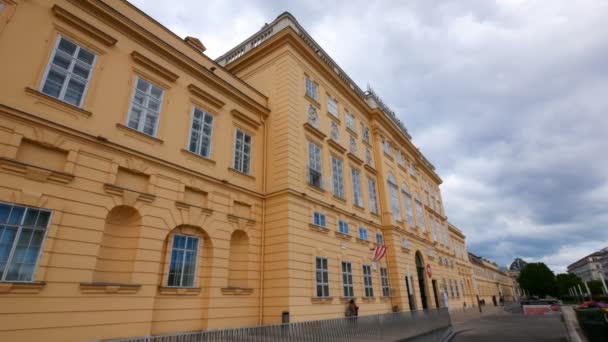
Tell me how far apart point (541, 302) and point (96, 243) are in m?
36.1

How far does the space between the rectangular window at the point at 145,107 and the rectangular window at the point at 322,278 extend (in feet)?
30.4

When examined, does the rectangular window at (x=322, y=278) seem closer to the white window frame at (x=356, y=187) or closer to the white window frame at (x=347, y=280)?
the white window frame at (x=347, y=280)

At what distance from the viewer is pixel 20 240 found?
7.80 m

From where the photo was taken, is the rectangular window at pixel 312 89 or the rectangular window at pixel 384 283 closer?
the rectangular window at pixel 312 89

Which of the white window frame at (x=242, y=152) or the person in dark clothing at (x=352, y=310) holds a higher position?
the white window frame at (x=242, y=152)

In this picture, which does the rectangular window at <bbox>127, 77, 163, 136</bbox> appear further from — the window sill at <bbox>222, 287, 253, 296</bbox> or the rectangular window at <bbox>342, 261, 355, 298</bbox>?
the rectangular window at <bbox>342, 261, 355, 298</bbox>

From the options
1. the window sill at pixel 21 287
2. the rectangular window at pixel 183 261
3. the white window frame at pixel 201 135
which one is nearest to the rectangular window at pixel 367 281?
the rectangular window at pixel 183 261

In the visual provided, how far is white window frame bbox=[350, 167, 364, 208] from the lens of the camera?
66.7 feet

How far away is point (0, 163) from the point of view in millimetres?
7676

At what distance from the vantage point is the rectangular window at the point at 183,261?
35.8 ft

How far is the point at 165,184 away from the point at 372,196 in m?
15.2

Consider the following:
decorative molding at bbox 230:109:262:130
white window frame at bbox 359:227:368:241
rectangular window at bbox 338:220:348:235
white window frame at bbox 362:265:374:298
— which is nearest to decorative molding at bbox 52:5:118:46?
decorative molding at bbox 230:109:262:130

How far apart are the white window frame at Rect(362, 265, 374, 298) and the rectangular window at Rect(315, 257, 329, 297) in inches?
154

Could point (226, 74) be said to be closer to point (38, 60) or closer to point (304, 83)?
point (304, 83)
